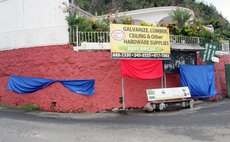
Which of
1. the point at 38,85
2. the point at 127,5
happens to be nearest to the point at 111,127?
the point at 38,85

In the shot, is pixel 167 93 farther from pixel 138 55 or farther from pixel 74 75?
pixel 74 75

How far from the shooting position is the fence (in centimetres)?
1462

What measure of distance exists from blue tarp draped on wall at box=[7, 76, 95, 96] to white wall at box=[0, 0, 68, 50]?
68.5 inches

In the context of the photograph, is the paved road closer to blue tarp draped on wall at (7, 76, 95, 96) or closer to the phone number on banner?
blue tarp draped on wall at (7, 76, 95, 96)

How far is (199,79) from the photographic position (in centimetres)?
1684

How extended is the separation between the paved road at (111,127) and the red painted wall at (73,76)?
967 mm

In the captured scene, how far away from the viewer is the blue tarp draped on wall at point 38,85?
14086 millimetres

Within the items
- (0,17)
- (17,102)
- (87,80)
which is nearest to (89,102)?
(87,80)

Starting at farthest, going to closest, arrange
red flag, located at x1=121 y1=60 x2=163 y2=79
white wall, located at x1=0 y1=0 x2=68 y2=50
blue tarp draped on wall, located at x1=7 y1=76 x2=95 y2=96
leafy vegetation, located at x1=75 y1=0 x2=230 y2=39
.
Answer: leafy vegetation, located at x1=75 y1=0 x2=230 y2=39, white wall, located at x1=0 y1=0 x2=68 y2=50, red flag, located at x1=121 y1=60 x2=163 y2=79, blue tarp draped on wall, located at x1=7 y1=76 x2=95 y2=96

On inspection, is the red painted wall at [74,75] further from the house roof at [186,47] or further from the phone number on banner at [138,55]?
the house roof at [186,47]

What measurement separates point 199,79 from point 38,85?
28.0ft

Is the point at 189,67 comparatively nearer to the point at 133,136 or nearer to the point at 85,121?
the point at 85,121

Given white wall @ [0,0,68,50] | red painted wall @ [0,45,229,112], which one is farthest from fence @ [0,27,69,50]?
red painted wall @ [0,45,229,112]

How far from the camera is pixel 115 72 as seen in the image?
48.0 feet
